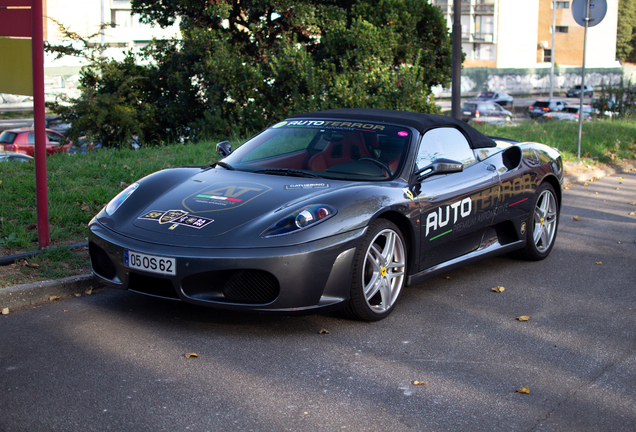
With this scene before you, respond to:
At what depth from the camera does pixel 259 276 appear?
3.80 meters

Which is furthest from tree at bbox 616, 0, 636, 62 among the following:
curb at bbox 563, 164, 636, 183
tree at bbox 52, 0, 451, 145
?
curb at bbox 563, 164, 636, 183

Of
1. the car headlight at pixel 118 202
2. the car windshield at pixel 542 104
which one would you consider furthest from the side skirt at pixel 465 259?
the car windshield at pixel 542 104

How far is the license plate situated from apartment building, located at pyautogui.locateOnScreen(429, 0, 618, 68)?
66.2 metres

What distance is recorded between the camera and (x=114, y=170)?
777 cm

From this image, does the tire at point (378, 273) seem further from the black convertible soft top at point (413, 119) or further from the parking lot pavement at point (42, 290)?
the parking lot pavement at point (42, 290)

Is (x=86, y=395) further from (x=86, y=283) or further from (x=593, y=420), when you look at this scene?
(x=593, y=420)

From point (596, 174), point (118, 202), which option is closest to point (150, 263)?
point (118, 202)

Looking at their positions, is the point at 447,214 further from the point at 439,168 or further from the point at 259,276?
the point at 259,276

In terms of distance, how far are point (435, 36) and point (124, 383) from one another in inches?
564

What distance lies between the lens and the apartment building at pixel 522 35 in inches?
2788

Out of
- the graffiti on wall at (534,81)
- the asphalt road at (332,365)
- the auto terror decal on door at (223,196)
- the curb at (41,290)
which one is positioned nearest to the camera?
the asphalt road at (332,365)

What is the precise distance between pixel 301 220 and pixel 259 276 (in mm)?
421

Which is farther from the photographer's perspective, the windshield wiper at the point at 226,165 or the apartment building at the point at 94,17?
the apartment building at the point at 94,17

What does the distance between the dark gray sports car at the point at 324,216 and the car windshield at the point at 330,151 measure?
11mm
